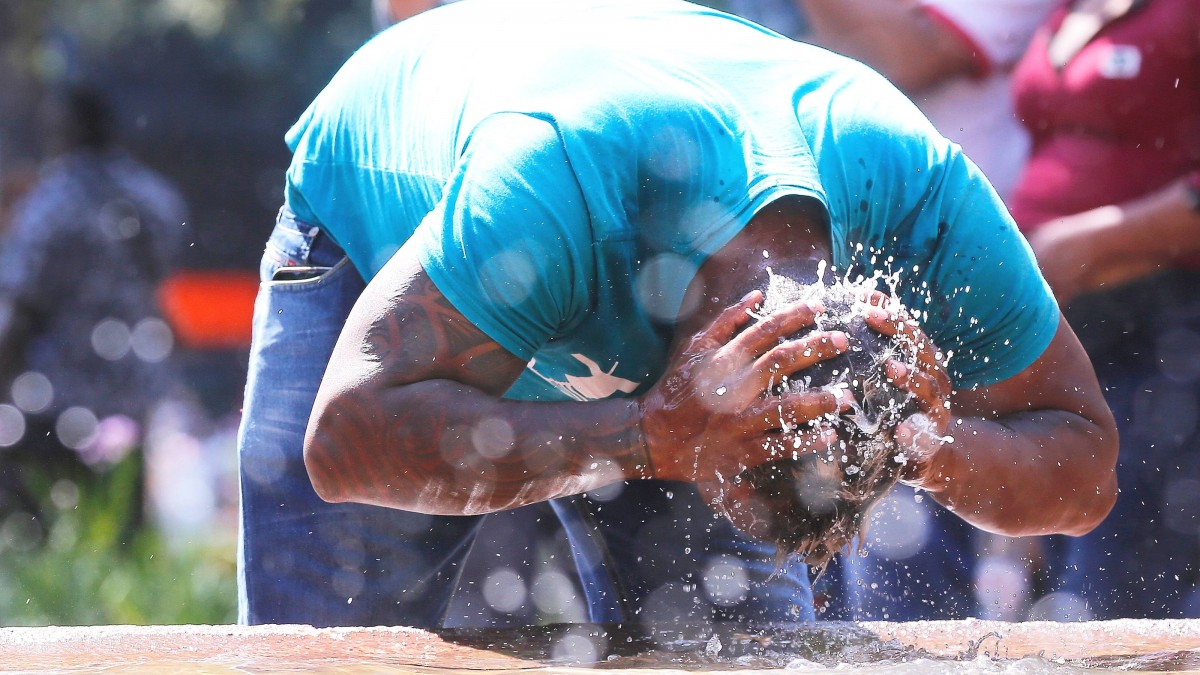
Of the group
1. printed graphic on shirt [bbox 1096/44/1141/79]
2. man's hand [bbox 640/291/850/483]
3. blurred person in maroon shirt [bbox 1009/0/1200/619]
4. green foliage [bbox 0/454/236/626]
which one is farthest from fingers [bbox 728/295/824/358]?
green foliage [bbox 0/454/236/626]

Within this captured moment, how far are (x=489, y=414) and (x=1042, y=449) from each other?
1085mm

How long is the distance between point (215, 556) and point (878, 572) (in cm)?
248

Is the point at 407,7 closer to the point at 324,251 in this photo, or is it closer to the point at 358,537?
the point at 324,251

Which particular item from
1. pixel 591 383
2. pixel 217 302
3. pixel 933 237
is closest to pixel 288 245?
pixel 591 383

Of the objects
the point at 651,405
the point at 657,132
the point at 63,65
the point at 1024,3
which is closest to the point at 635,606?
the point at 651,405

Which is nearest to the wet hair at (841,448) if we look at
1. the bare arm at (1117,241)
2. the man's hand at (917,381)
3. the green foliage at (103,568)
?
the man's hand at (917,381)

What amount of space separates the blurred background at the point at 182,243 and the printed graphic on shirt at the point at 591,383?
7.96 feet

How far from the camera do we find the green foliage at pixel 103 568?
4500 mm

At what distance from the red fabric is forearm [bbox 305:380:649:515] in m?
2.01

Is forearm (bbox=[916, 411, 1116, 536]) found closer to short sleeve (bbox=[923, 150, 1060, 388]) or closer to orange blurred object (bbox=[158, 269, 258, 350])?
short sleeve (bbox=[923, 150, 1060, 388])

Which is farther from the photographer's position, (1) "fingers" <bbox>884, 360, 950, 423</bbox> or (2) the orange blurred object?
(2) the orange blurred object

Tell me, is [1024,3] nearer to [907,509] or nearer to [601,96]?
[907,509]

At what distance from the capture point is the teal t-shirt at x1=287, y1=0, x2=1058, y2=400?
2096mm

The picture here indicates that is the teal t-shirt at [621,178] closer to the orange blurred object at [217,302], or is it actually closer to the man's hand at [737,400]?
the man's hand at [737,400]
